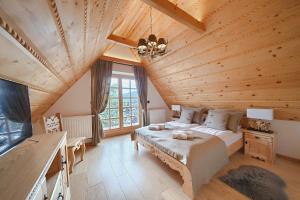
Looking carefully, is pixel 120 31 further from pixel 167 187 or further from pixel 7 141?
pixel 167 187

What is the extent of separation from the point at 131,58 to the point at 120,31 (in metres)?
0.97

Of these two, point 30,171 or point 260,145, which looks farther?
point 260,145

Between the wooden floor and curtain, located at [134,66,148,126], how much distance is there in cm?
164

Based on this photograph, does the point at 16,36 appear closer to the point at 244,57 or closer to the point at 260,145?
the point at 244,57

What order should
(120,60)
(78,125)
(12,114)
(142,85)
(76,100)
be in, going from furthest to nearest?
1. (142,85)
2. (120,60)
3. (76,100)
4. (78,125)
5. (12,114)

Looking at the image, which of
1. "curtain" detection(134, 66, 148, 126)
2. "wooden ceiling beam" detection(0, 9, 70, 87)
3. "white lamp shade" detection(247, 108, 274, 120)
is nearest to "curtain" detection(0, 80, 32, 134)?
"wooden ceiling beam" detection(0, 9, 70, 87)

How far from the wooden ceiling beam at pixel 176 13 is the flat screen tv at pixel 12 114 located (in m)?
1.63

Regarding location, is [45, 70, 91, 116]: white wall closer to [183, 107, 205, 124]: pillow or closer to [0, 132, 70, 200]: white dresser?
[0, 132, 70, 200]: white dresser

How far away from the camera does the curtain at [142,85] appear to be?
13.1ft

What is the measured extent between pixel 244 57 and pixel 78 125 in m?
3.70

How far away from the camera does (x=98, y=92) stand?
3309 mm

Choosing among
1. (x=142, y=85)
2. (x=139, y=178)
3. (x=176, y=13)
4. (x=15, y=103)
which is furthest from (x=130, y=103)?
(x=15, y=103)

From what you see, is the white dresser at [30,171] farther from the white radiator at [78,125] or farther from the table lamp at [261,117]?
the table lamp at [261,117]

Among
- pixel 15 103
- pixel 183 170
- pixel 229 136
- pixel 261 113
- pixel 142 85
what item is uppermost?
pixel 142 85
